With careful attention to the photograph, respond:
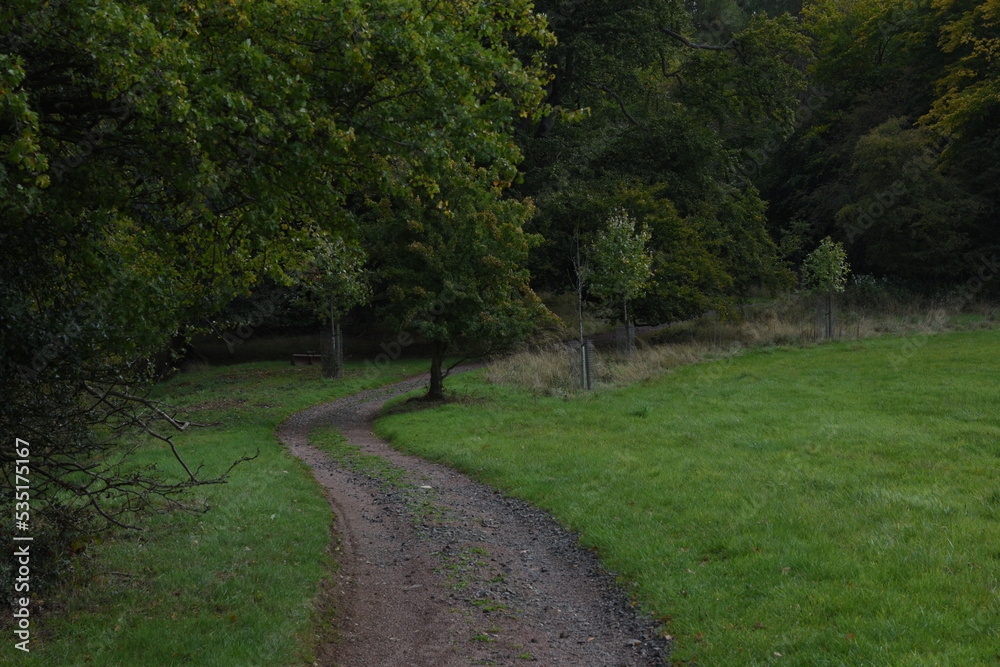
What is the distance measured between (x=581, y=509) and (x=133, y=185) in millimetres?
6444

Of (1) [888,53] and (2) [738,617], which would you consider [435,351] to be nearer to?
(2) [738,617]

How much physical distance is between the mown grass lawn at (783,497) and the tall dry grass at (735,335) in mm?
3674

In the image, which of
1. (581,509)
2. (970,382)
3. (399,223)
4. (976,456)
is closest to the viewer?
(581,509)

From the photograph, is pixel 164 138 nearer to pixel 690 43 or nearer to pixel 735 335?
pixel 690 43

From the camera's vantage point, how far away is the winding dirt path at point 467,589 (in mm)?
6223

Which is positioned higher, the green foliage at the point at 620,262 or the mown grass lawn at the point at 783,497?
the green foliage at the point at 620,262

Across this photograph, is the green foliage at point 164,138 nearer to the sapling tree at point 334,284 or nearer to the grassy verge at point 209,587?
the grassy verge at point 209,587

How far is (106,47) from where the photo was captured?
5461mm

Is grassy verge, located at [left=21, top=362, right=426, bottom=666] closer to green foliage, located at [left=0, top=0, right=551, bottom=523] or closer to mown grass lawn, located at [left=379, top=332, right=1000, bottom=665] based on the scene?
green foliage, located at [left=0, top=0, right=551, bottom=523]

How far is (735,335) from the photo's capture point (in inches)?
1257

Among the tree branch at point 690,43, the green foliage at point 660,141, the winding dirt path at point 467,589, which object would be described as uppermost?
the tree branch at point 690,43

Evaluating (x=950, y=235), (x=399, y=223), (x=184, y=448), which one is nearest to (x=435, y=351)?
(x=399, y=223)

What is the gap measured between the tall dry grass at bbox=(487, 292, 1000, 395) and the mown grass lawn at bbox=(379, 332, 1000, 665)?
367cm

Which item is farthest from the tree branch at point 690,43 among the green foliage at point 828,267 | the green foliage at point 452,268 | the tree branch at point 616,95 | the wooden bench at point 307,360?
the wooden bench at point 307,360
